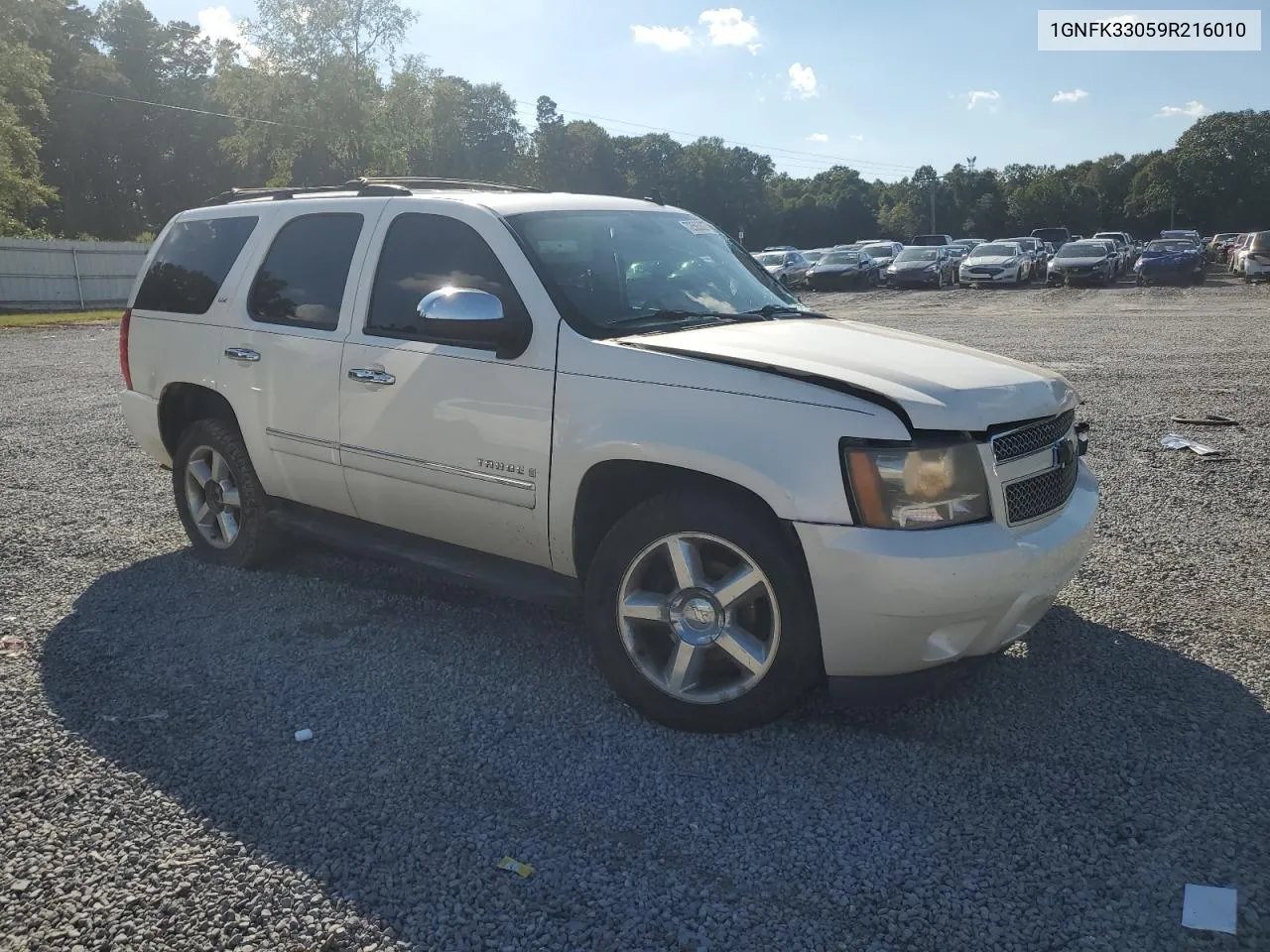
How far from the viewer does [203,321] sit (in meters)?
5.40

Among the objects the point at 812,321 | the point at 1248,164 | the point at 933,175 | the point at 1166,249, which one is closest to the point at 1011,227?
the point at 933,175

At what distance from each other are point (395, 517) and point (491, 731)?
127 cm

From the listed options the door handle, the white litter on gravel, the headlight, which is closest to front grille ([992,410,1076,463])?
the headlight

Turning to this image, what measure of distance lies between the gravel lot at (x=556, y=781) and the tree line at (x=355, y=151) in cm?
4061

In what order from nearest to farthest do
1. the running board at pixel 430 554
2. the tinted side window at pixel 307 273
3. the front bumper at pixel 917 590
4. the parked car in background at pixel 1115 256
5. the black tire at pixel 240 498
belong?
the front bumper at pixel 917 590 < the running board at pixel 430 554 < the tinted side window at pixel 307 273 < the black tire at pixel 240 498 < the parked car in background at pixel 1115 256

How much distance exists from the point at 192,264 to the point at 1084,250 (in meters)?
35.4

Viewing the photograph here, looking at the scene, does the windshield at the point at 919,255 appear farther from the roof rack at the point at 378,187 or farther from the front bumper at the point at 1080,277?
the roof rack at the point at 378,187

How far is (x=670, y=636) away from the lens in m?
3.74

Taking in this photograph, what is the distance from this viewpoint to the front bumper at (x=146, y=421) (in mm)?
5758

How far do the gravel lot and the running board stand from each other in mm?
354

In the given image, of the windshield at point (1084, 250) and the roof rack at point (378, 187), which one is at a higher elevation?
the windshield at point (1084, 250)

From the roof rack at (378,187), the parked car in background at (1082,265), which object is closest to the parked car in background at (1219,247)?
the parked car in background at (1082,265)

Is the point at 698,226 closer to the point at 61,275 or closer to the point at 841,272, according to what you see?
the point at 61,275

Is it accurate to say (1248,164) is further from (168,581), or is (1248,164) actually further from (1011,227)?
(168,581)
